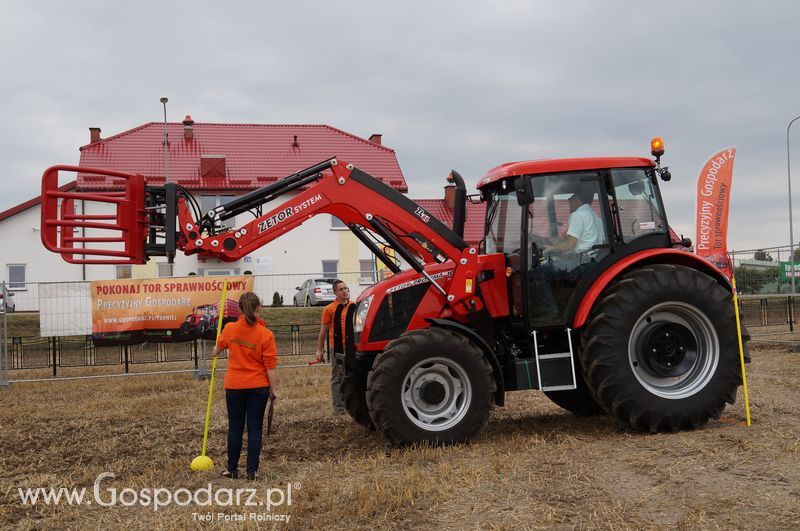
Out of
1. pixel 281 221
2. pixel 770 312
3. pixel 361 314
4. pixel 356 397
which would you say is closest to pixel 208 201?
pixel 770 312

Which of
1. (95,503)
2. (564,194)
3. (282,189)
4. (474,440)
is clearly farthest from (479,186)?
(95,503)

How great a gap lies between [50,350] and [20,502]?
9.96 metres

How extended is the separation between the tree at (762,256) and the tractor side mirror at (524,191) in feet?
32.4

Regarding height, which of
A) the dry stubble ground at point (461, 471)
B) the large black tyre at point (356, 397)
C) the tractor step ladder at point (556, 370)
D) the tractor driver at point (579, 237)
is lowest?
the dry stubble ground at point (461, 471)

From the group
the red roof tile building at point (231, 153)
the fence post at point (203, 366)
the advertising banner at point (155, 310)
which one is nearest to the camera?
the advertising banner at point (155, 310)

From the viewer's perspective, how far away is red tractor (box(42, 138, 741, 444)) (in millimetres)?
6863

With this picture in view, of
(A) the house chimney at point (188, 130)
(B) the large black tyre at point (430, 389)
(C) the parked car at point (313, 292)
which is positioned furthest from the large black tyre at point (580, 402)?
(A) the house chimney at point (188, 130)

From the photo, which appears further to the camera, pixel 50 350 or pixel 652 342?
pixel 50 350

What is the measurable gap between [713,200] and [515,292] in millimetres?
7735

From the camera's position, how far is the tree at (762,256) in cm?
1504

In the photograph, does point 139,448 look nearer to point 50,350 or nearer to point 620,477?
point 620,477

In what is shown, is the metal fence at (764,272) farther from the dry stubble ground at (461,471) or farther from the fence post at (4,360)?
the fence post at (4,360)

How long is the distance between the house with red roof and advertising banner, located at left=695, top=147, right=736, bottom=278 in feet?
70.8

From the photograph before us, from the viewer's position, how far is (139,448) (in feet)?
24.7
